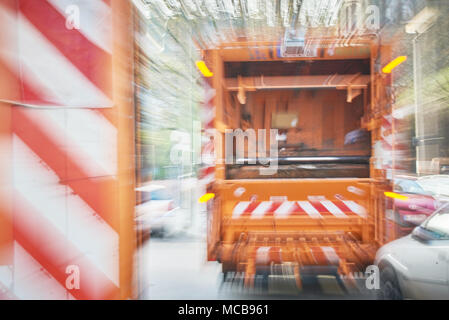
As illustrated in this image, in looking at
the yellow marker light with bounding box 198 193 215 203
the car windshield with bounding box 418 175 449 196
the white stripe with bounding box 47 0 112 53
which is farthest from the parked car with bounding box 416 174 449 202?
the white stripe with bounding box 47 0 112 53

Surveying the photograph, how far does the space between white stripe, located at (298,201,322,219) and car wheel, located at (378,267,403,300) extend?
55 centimetres

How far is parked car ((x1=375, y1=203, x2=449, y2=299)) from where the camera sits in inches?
70.8

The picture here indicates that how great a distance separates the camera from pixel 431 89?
3.39 metres

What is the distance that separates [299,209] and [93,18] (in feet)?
5.86

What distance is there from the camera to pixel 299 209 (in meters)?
2.34

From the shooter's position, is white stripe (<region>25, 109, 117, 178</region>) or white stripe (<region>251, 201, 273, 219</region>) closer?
white stripe (<region>25, 109, 117, 178</region>)

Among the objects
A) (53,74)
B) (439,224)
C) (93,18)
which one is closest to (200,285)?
(439,224)

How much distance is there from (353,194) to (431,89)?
6.53 feet

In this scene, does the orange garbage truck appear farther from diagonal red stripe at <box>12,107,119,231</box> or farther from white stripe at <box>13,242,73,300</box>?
white stripe at <box>13,242,73,300</box>

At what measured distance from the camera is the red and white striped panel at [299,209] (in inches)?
90.2

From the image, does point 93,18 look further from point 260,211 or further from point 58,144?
point 260,211

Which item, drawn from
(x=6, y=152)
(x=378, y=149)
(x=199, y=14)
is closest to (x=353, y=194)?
(x=378, y=149)

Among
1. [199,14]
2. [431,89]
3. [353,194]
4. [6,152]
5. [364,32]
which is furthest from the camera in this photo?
[431,89]
